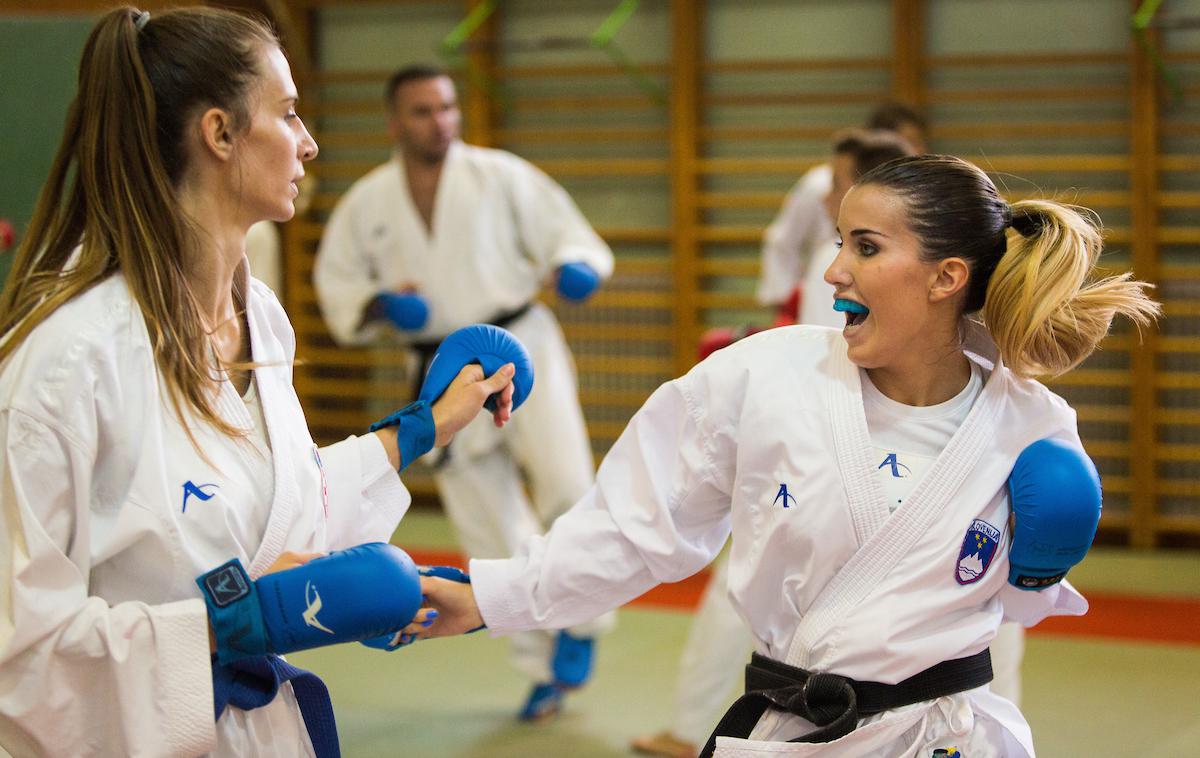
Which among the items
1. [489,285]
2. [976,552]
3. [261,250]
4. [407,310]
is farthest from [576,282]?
[976,552]

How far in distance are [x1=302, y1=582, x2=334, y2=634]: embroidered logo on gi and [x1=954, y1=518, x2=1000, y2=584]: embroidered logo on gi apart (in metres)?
0.86

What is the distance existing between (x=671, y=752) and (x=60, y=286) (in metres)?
2.47

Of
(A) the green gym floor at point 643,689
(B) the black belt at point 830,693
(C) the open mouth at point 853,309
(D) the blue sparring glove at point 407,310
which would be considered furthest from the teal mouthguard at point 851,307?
(D) the blue sparring glove at point 407,310

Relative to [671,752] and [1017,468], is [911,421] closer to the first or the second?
[1017,468]

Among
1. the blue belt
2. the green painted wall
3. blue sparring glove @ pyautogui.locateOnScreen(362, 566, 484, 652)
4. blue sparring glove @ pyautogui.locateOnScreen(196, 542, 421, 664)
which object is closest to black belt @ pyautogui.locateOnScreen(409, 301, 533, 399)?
the green painted wall

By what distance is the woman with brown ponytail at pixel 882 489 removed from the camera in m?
1.75

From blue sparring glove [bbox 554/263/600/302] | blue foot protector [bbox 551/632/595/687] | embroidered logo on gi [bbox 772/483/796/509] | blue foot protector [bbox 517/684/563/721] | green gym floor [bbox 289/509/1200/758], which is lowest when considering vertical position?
green gym floor [bbox 289/509/1200/758]

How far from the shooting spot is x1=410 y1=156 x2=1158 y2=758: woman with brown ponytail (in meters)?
1.75

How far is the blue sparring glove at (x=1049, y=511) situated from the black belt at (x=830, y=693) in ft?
0.51

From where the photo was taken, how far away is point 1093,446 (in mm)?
6109

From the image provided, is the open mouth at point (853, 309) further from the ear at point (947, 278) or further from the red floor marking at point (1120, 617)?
the red floor marking at point (1120, 617)

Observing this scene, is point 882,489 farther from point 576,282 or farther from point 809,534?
point 576,282

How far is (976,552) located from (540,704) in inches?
95.1

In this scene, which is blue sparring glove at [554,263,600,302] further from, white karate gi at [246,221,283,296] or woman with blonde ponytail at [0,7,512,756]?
woman with blonde ponytail at [0,7,512,756]
